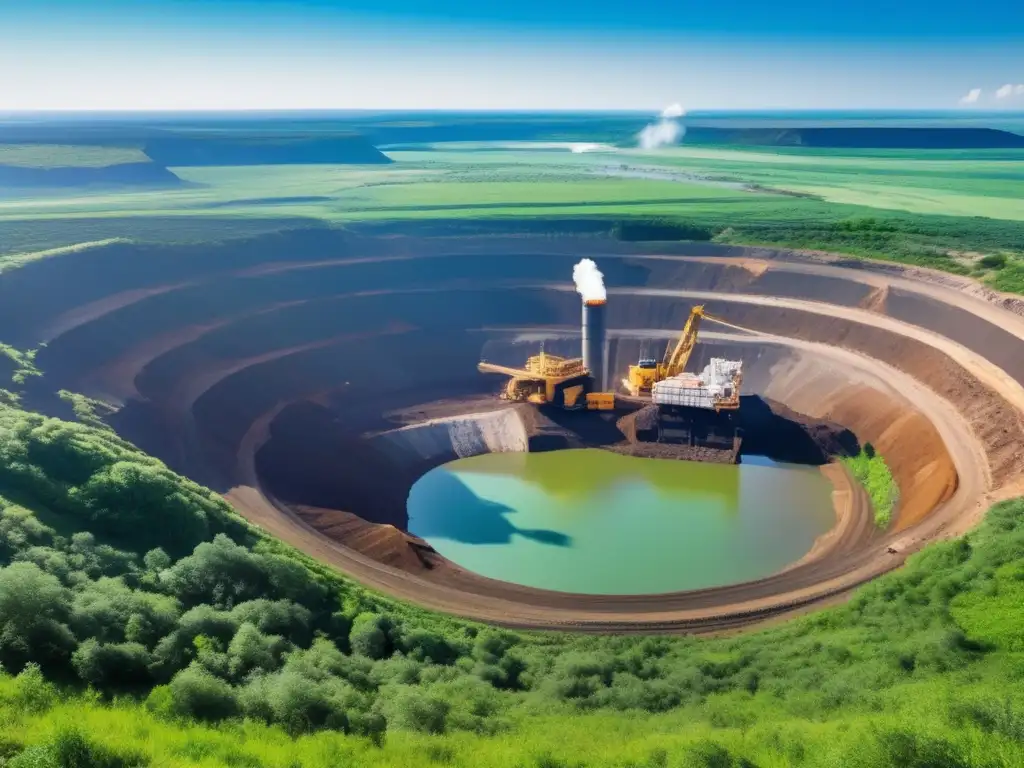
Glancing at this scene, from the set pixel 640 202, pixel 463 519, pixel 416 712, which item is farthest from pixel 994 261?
pixel 416 712

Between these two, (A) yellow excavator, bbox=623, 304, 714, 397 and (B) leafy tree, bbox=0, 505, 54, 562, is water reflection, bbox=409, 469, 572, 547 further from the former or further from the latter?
(B) leafy tree, bbox=0, 505, 54, 562

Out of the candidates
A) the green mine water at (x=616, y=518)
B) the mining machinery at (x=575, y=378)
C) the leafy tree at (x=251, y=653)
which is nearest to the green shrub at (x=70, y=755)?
the leafy tree at (x=251, y=653)

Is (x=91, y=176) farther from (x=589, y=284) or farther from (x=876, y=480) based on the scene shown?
(x=876, y=480)

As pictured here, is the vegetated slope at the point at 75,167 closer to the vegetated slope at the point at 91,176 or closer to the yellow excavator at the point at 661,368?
the vegetated slope at the point at 91,176

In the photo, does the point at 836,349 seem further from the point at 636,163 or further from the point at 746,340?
the point at 636,163

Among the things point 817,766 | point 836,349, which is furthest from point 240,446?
point 836,349

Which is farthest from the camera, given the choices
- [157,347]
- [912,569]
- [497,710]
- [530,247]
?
[530,247]

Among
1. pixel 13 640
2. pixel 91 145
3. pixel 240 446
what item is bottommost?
pixel 240 446
